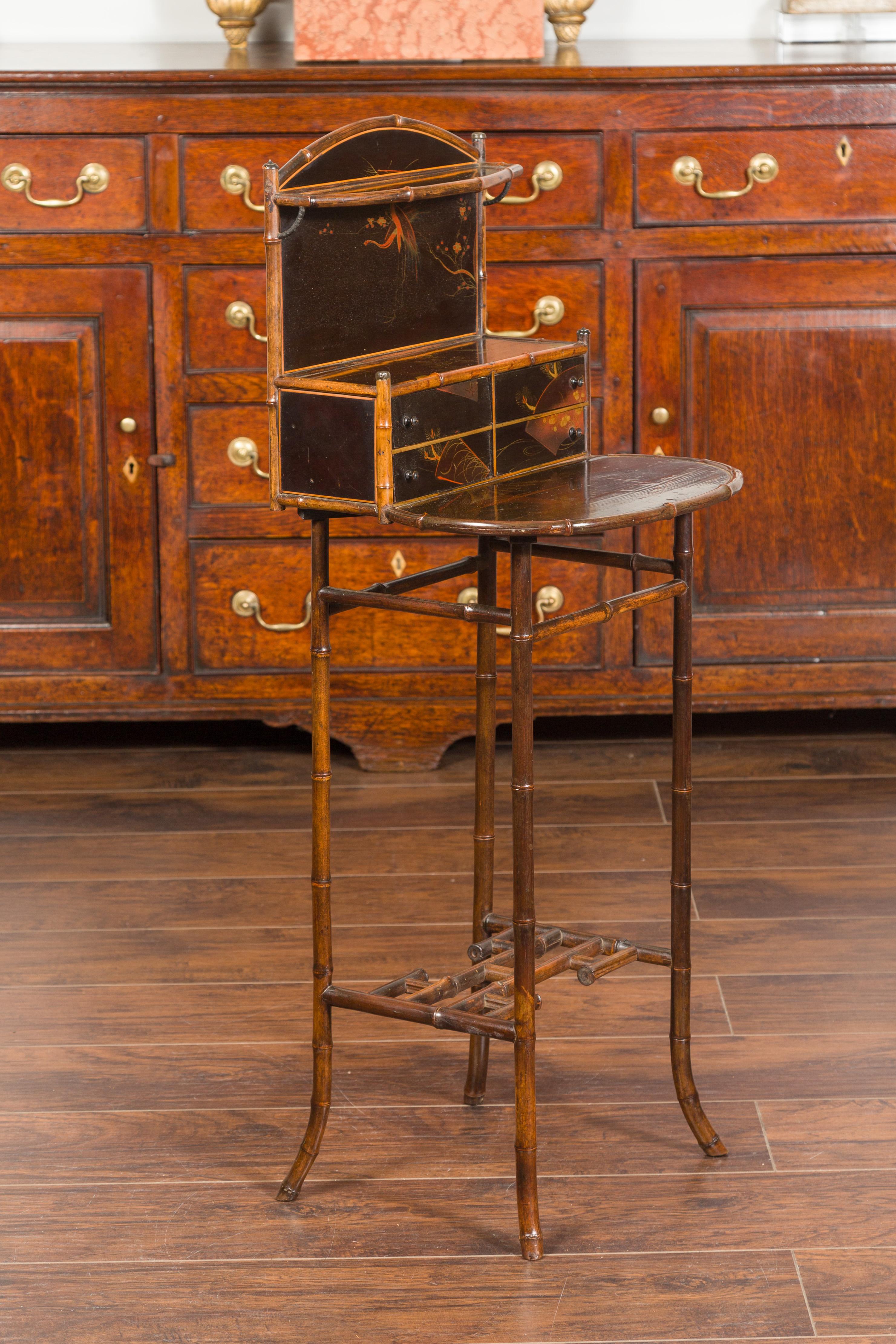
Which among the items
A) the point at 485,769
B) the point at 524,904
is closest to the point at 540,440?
the point at 485,769

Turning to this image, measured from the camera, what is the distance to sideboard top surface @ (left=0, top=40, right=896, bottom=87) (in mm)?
2883

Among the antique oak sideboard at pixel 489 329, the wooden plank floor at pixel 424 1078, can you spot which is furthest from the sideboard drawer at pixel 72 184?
the wooden plank floor at pixel 424 1078

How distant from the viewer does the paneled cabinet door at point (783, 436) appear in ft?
9.88

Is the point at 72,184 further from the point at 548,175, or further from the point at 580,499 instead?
the point at 580,499

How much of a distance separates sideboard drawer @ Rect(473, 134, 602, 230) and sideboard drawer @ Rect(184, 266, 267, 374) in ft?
1.43

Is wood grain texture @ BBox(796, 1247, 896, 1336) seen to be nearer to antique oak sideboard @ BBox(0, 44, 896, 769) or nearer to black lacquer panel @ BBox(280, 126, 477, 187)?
black lacquer panel @ BBox(280, 126, 477, 187)

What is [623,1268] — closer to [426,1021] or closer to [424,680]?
[426,1021]

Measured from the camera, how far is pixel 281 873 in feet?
8.92

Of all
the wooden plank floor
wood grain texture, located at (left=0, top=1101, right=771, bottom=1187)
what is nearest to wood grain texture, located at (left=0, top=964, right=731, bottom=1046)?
the wooden plank floor

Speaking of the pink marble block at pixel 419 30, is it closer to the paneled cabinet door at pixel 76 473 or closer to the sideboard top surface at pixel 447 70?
the sideboard top surface at pixel 447 70

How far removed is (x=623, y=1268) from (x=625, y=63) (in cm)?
214

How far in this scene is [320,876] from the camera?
6.00 feet

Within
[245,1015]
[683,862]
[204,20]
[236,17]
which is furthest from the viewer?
[204,20]

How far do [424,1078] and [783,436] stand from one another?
1492 millimetres
